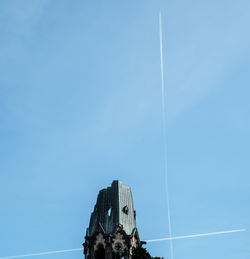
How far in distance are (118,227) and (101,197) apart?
853 cm

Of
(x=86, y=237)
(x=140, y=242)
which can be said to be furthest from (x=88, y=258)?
(x=140, y=242)

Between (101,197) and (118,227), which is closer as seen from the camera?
(118,227)

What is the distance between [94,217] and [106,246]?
772 cm

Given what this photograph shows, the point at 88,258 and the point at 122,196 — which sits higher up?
the point at 122,196

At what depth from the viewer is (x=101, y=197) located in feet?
286

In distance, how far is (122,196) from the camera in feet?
281

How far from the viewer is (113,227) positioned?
8106 centimetres

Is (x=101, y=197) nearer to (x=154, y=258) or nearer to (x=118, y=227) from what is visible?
(x=118, y=227)

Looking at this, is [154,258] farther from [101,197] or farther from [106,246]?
[101,197]

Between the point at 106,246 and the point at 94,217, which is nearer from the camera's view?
the point at 106,246

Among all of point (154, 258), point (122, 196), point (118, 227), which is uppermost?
point (122, 196)

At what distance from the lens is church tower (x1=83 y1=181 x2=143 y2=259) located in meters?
79.2

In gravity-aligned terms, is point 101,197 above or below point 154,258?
above

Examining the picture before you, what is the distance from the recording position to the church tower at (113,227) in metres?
79.2
